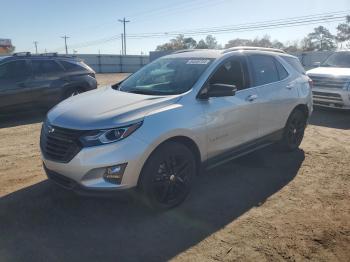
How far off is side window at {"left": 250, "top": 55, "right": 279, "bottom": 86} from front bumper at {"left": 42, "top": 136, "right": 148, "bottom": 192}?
2458 millimetres

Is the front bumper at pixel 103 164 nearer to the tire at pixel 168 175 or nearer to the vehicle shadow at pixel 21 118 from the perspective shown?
the tire at pixel 168 175

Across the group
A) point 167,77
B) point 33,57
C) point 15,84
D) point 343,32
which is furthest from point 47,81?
point 343,32

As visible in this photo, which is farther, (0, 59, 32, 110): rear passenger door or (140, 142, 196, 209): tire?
(0, 59, 32, 110): rear passenger door

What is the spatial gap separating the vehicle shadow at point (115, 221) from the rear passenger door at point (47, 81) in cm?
500

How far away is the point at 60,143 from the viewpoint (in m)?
3.73

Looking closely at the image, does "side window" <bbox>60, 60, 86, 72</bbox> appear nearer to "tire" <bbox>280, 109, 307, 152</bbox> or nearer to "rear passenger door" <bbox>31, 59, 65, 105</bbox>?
"rear passenger door" <bbox>31, 59, 65, 105</bbox>

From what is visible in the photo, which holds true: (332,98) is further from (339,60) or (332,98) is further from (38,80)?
(38,80)

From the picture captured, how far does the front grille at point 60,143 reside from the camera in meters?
3.57

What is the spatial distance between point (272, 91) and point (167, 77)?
1727 millimetres

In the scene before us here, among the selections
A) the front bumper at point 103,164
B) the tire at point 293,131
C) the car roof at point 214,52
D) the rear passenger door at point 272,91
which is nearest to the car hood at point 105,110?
the front bumper at point 103,164

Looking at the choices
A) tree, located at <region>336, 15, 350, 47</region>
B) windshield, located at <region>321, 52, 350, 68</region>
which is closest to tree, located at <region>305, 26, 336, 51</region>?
tree, located at <region>336, 15, 350, 47</region>

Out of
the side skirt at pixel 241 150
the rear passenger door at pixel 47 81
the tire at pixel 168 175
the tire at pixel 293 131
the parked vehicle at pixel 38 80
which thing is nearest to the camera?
the tire at pixel 168 175

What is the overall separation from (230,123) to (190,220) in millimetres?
1410

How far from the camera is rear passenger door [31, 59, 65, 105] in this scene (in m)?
9.23
